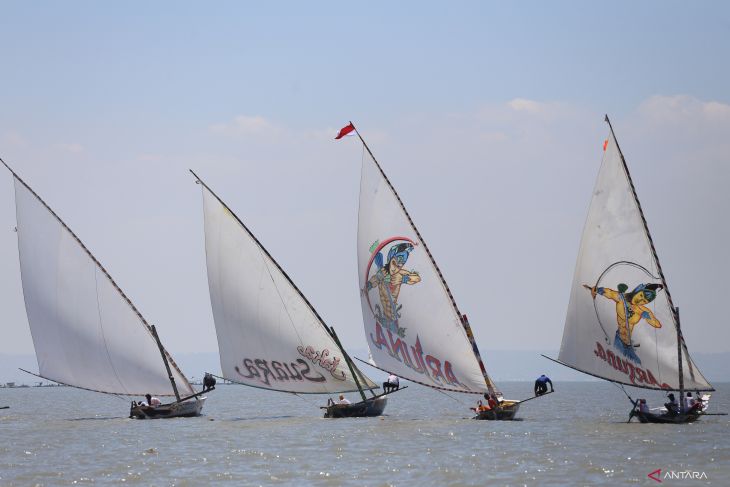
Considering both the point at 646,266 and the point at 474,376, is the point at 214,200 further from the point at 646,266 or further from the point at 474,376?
the point at 646,266

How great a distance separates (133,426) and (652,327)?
32103 millimetres

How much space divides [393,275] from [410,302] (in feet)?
5.85

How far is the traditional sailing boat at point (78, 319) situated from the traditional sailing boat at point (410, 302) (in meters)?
15.7

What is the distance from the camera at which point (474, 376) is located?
67.6 metres

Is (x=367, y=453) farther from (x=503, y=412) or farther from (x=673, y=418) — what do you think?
(x=673, y=418)

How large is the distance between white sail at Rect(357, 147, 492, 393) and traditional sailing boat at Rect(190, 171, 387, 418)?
4.35 m

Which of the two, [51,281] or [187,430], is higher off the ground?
[51,281]

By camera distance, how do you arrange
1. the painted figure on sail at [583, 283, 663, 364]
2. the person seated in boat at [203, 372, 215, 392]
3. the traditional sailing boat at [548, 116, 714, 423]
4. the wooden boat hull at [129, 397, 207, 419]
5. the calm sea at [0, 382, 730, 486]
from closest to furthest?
the calm sea at [0, 382, 730, 486], the traditional sailing boat at [548, 116, 714, 423], the painted figure on sail at [583, 283, 663, 364], the wooden boat hull at [129, 397, 207, 419], the person seated in boat at [203, 372, 215, 392]

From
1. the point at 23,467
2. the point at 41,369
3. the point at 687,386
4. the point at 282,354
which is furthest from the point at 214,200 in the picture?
the point at 687,386

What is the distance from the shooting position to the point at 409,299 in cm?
6806

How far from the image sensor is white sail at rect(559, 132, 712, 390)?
213ft

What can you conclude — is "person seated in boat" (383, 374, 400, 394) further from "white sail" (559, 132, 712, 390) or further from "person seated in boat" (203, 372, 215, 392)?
"white sail" (559, 132, 712, 390)

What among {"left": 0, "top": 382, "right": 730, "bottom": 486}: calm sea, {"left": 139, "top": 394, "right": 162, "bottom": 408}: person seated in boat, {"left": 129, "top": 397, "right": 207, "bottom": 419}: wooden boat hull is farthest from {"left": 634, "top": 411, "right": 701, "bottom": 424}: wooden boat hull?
{"left": 139, "top": 394, "right": 162, "bottom": 408}: person seated in boat

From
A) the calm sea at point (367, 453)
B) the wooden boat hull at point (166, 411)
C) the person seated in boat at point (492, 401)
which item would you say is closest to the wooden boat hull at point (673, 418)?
the calm sea at point (367, 453)
